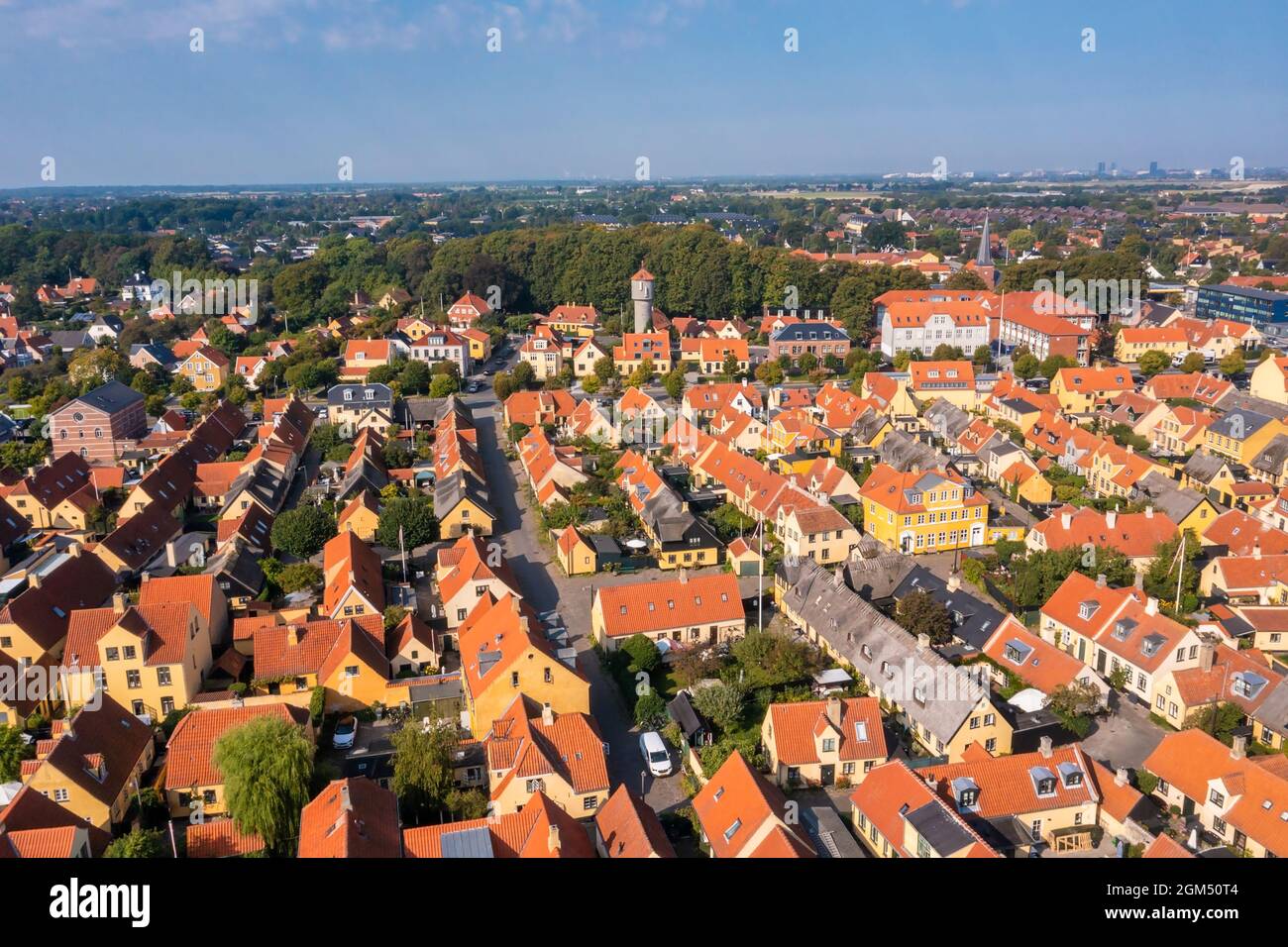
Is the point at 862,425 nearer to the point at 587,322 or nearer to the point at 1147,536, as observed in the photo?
the point at 1147,536

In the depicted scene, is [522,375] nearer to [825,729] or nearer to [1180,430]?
[1180,430]

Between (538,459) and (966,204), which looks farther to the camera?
(966,204)

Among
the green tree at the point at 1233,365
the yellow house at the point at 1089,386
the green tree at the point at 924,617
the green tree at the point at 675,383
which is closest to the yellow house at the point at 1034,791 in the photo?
the green tree at the point at 924,617

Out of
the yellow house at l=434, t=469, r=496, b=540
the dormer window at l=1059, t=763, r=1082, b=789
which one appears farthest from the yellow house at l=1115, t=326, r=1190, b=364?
the dormer window at l=1059, t=763, r=1082, b=789

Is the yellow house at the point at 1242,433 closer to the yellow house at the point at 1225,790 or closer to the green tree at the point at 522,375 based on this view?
the yellow house at the point at 1225,790

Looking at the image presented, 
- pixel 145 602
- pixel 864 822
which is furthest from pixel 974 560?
pixel 145 602

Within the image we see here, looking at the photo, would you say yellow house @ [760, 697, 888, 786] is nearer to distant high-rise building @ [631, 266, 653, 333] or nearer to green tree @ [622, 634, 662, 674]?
green tree @ [622, 634, 662, 674]
